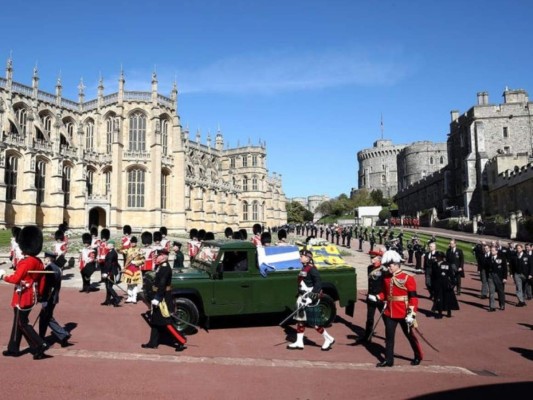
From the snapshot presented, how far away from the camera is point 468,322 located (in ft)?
37.6

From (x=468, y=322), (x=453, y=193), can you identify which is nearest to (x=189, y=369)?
(x=468, y=322)

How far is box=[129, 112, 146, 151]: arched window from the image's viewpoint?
50.0 m

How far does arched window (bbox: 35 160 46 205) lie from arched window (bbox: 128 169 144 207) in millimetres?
8817

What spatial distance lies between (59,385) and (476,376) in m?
6.59

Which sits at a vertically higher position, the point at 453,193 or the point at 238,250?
the point at 453,193

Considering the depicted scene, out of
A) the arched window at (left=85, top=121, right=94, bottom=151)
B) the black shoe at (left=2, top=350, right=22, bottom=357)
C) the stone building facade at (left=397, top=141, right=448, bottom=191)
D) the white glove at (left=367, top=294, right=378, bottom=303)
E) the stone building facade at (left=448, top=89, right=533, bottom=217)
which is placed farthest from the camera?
the stone building facade at (left=397, top=141, right=448, bottom=191)

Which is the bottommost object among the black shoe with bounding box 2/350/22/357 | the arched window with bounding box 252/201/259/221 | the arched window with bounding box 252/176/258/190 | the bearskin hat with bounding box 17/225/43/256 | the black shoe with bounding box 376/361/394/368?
the black shoe with bounding box 376/361/394/368

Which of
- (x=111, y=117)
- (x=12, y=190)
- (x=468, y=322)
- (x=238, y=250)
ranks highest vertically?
(x=111, y=117)

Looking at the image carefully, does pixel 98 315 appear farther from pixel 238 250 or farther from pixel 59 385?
pixel 59 385

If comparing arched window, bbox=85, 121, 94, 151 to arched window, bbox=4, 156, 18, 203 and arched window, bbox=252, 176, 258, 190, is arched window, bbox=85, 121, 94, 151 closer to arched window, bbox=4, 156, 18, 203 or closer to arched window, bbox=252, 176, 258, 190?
arched window, bbox=4, 156, 18, 203

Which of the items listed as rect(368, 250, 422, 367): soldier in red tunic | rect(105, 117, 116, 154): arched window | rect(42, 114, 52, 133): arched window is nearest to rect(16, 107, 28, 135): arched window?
rect(42, 114, 52, 133): arched window

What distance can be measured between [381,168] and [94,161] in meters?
87.2

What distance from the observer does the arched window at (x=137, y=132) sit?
4995cm

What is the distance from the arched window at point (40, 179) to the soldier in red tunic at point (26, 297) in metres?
39.4
